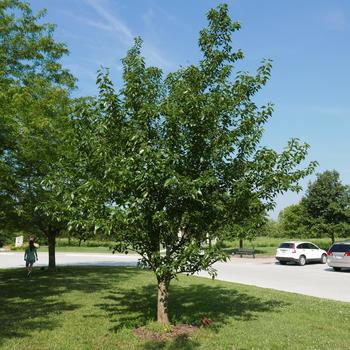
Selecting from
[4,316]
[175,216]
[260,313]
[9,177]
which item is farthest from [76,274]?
[175,216]

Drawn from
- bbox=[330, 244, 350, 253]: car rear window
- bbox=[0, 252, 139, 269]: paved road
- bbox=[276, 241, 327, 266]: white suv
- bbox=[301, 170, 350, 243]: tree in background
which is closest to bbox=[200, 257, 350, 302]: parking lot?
bbox=[330, 244, 350, 253]: car rear window

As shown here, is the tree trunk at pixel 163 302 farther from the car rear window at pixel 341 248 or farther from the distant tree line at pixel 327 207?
the distant tree line at pixel 327 207

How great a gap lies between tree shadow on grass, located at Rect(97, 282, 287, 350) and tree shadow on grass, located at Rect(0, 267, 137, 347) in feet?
4.27

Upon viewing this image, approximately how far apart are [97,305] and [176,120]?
238 inches

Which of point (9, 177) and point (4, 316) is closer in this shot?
point (4, 316)

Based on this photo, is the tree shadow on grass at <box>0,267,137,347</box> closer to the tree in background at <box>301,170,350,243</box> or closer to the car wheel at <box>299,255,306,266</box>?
the car wheel at <box>299,255,306,266</box>

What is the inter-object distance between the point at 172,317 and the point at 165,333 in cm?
153

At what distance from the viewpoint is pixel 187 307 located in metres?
11.7

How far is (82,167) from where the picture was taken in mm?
9008

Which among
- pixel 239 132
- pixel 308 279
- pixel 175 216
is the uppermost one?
pixel 239 132

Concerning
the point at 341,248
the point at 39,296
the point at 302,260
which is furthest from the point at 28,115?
the point at 302,260

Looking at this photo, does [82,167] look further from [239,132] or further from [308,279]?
[308,279]

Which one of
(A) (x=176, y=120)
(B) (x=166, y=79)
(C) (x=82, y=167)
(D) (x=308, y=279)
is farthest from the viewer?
(D) (x=308, y=279)

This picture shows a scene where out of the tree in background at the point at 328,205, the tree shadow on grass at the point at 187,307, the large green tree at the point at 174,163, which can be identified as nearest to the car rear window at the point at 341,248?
the tree shadow on grass at the point at 187,307
